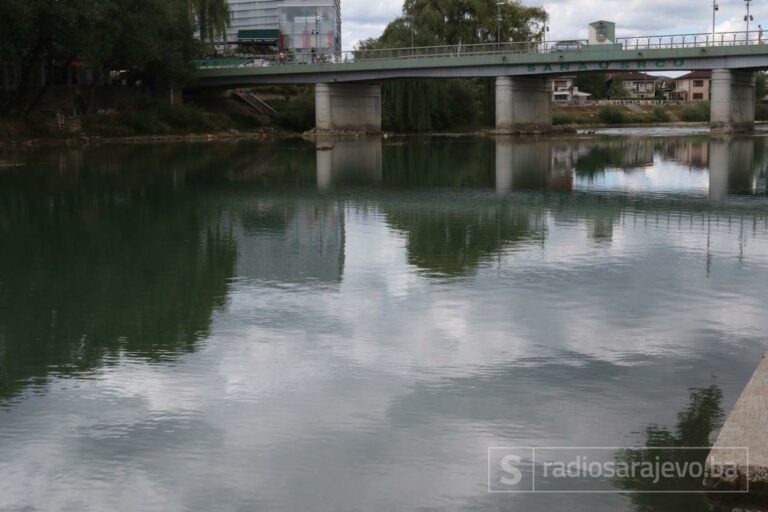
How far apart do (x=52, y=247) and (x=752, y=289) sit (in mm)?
14192

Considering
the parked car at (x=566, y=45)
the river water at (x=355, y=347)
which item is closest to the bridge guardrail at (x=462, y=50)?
the parked car at (x=566, y=45)

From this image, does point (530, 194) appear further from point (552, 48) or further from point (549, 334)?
point (552, 48)

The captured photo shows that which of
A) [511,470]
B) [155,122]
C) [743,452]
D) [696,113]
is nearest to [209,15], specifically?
[155,122]

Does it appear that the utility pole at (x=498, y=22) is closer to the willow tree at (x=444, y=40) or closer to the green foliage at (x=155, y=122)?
the willow tree at (x=444, y=40)

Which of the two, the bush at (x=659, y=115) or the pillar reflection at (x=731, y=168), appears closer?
the pillar reflection at (x=731, y=168)

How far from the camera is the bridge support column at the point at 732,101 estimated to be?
259 ft

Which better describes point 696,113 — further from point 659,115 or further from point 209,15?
point 209,15

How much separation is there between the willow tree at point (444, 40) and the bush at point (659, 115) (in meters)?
41.6

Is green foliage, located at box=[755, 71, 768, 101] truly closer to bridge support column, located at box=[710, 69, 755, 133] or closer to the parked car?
bridge support column, located at box=[710, 69, 755, 133]

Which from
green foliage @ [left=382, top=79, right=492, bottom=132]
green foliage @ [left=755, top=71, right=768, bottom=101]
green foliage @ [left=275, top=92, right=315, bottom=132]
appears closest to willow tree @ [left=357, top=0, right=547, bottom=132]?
green foliage @ [left=382, top=79, right=492, bottom=132]

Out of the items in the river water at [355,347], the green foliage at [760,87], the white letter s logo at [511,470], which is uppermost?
→ the green foliage at [760,87]

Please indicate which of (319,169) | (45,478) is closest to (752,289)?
(45,478)

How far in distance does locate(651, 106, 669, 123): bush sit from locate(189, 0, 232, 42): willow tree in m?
69.5

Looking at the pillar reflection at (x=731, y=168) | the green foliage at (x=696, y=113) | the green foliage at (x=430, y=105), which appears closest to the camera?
the pillar reflection at (x=731, y=168)
